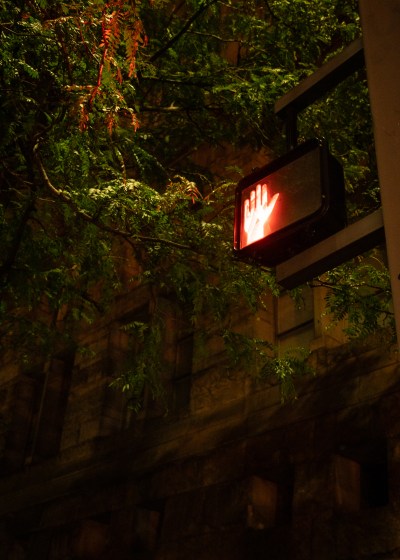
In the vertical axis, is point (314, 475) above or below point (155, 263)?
below

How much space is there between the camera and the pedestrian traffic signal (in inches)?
143

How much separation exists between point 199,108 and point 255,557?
6.72 metres

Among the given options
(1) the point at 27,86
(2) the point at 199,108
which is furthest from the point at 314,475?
(1) the point at 27,86

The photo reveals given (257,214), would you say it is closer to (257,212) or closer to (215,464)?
(257,212)

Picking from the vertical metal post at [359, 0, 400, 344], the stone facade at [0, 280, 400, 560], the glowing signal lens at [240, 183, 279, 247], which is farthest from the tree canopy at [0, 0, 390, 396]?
the vertical metal post at [359, 0, 400, 344]

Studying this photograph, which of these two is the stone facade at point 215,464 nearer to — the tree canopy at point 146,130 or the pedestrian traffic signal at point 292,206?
the tree canopy at point 146,130

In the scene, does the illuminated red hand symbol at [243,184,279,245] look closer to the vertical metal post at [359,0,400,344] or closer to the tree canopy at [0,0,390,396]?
the vertical metal post at [359,0,400,344]

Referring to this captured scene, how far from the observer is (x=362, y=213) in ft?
31.0

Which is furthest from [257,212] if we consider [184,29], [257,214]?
[184,29]

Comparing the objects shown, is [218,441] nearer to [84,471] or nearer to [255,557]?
[255,557]

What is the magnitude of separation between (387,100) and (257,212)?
1.24 metres

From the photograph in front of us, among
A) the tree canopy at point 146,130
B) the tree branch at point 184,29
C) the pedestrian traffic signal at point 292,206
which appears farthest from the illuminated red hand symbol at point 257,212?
the tree branch at point 184,29

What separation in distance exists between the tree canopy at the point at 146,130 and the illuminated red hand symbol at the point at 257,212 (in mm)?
2410

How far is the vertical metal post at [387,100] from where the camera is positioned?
8.82ft
